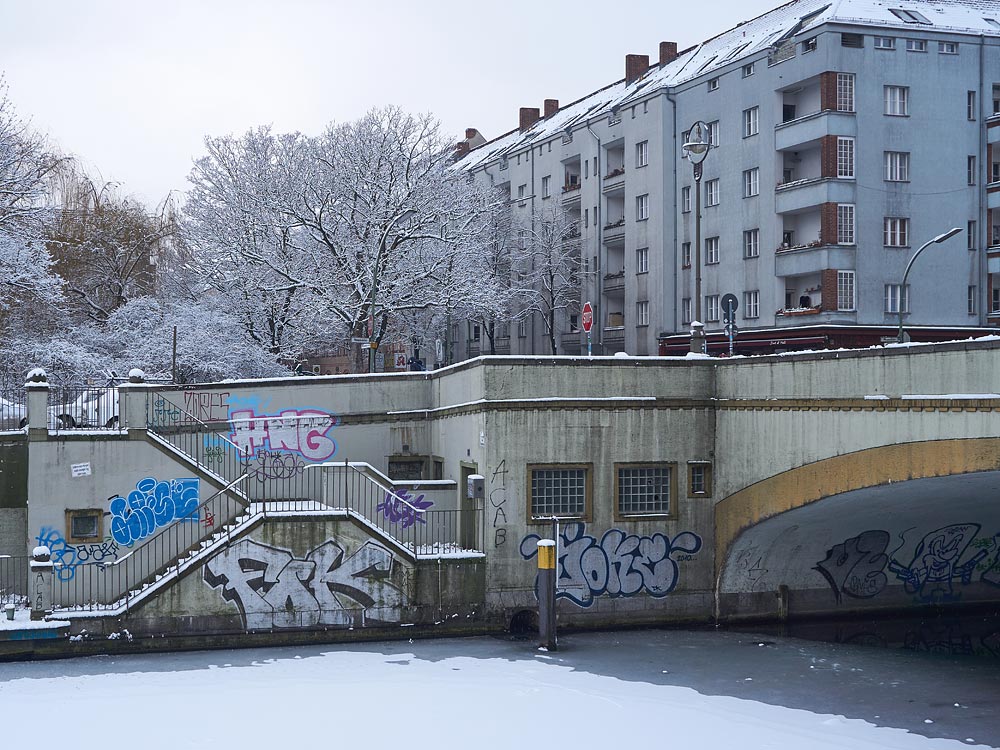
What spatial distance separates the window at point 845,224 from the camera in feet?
142

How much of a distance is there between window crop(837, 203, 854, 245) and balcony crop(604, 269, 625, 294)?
14266 mm

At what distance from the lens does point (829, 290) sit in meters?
43.0

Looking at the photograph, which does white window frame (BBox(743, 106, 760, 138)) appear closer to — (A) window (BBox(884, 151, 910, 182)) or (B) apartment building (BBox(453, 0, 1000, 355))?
(B) apartment building (BBox(453, 0, 1000, 355))

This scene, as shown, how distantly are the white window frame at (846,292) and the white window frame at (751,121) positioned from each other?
7.34 m

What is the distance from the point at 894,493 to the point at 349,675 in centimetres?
1036

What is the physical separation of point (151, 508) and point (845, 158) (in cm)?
3012

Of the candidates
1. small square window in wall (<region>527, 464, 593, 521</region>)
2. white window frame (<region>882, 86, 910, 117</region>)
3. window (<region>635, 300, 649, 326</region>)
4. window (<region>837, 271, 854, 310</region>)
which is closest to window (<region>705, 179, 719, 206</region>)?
window (<region>635, 300, 649, 326</region>)

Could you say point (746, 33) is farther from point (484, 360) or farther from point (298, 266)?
point (484, 360)

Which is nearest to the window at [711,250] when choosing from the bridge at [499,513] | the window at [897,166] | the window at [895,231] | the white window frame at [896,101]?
the window at [895,231]

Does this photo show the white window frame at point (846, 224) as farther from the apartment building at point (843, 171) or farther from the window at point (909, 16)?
the window at point (909, 16)

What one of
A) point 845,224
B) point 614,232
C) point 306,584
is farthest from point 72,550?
point 614,232

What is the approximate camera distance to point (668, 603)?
2444 cm

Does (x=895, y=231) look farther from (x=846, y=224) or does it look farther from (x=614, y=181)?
(x=614, y=181)

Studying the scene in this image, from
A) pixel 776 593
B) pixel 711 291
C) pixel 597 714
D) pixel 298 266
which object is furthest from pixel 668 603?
pixel 711 291
